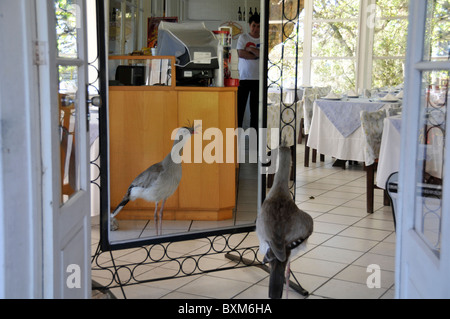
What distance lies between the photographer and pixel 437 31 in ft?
5.60

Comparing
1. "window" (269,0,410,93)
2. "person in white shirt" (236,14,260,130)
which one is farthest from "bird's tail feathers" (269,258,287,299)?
"window" (269,0,410,93)

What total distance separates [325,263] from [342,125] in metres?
2.86

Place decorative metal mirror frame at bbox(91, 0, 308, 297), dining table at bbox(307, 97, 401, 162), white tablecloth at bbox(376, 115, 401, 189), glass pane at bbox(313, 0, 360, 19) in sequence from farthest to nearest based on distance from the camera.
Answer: glass pane at bbox(313, 0, 360, 19) → dining table at bbox(307, 97, 401, 162) → white tablecloth at bbox(376, 115, 401, 189) → decorative metal mirror frame at bbox(91, 0, 308, 297)

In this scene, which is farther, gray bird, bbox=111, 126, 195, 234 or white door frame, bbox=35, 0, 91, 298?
gray bird, bbox=111, 126, 195, 234

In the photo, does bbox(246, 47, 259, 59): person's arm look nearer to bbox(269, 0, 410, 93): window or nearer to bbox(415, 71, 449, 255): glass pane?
bbox(415, 71, 449, 255): glass pane

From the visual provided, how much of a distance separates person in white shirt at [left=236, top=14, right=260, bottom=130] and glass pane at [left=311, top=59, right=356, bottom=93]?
5105 mm

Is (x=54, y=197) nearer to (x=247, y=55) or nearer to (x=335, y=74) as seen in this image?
(x=247, y=55)

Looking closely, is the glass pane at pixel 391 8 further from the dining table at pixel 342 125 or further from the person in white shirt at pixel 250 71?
the person in white shirt at pixel 250 71

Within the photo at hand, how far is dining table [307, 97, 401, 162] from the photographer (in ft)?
19.6

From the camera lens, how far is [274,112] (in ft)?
17.6

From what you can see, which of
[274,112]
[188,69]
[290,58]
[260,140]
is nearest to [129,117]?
[188,69]

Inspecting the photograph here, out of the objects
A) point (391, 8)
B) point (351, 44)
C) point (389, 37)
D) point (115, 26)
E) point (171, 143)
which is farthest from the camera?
point (351, 44)

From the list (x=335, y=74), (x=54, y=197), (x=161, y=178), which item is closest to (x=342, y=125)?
(x=161, y=178)

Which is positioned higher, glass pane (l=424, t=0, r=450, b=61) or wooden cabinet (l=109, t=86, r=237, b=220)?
glass pane (l=424, t=0, r=450, b=61)
